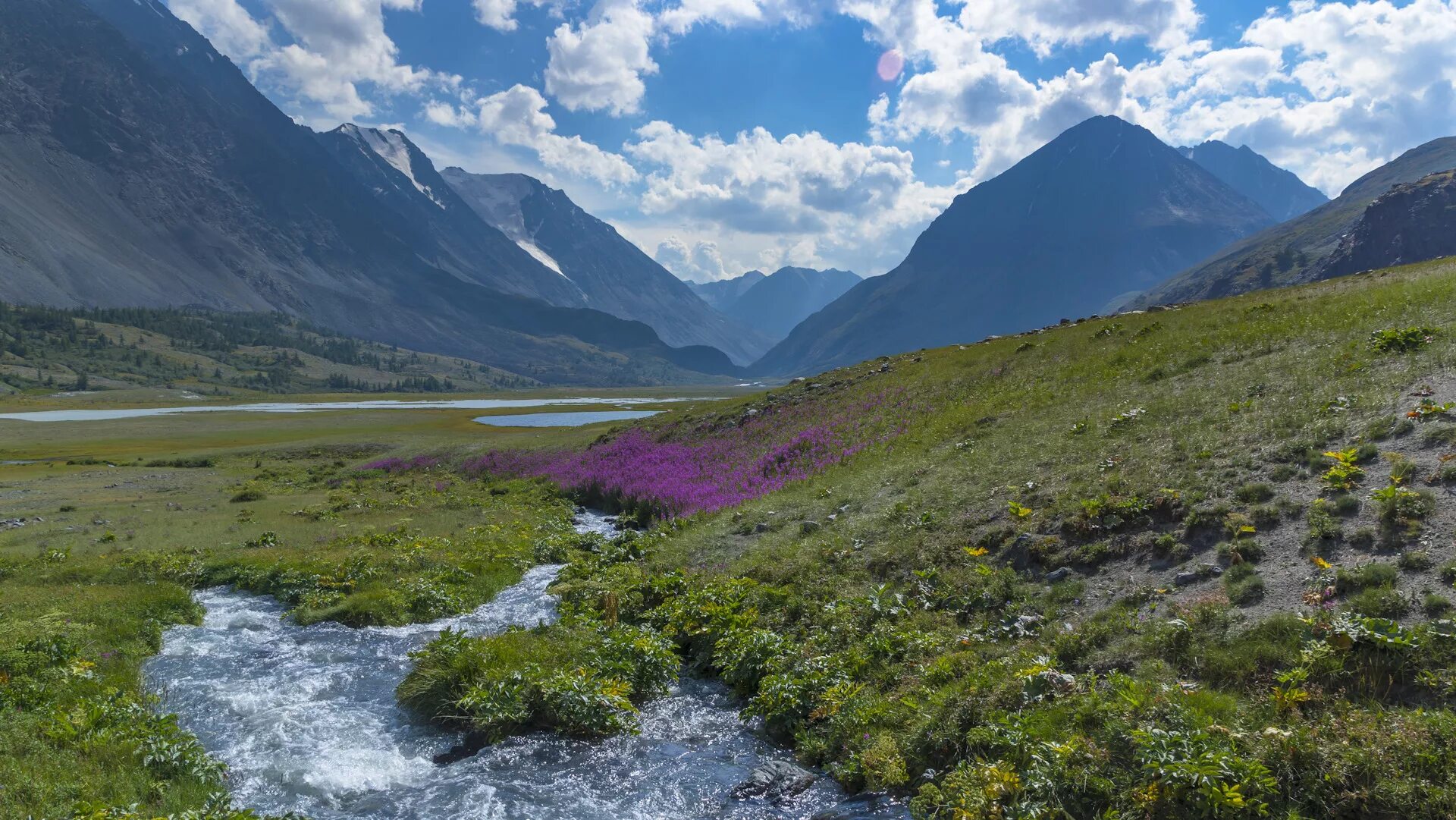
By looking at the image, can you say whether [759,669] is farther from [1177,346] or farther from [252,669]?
[1177,346]

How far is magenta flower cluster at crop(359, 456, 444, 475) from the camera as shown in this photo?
2290 inches

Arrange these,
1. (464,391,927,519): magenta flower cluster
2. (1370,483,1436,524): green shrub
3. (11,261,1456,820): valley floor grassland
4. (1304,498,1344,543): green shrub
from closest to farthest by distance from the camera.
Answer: (11,261,1456,820): valley floor grassland → (1370,483,1436,524): green shrub → (1304,498,1344,543): green shrub → (464,391,927,519): magenta flower cluster

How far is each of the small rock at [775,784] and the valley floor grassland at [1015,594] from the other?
2.23 feet

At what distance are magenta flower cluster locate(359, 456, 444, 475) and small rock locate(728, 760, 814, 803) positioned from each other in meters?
52.3

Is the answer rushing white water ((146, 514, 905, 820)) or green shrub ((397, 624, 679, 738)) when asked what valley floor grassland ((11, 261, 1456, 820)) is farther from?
rushing white water ((146, 514, 905, 820))

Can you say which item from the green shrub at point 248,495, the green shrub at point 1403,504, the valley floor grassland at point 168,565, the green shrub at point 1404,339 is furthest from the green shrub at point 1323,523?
the green shrub at point 248,495

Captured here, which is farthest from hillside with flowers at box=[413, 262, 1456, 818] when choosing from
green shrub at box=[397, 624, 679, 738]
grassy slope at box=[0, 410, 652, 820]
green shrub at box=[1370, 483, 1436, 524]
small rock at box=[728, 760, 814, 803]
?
grassy slope at box=[0, 410, 652, 820]

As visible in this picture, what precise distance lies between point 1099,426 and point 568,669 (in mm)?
19181

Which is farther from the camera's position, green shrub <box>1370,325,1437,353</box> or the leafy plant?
green shrub <box>1370,325,1437,353</box>

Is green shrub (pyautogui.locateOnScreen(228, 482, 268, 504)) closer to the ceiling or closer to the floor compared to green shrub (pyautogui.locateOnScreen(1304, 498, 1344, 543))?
closer to the floor

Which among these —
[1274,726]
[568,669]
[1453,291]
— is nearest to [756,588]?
[568,669]

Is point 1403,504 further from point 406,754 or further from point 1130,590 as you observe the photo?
point 406,754

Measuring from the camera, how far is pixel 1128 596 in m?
14.1

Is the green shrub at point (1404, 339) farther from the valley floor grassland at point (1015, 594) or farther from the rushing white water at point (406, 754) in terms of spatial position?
the rushing white water at point (406, 754)
